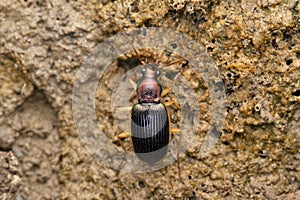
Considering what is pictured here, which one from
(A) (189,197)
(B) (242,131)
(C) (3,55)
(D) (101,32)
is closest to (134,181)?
(A) (189,197)

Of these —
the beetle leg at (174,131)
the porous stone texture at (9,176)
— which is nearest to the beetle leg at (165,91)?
the beetle leg at (174,131)

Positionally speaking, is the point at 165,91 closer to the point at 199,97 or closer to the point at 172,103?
the point at 172,103

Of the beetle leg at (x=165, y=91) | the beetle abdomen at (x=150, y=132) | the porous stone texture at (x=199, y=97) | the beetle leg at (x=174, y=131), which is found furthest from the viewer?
the beetle leg at (x=165, y=91)

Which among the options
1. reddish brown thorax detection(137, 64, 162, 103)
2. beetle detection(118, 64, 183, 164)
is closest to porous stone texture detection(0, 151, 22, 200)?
beetle detection(118, 64, 183, 164)

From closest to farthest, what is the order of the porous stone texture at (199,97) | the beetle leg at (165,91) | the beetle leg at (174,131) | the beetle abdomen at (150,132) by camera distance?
the porous stone texture at (199,97)
the beetle abdomen at (150,132)
the beetle leg at (174,131)
the beetle leg at (165,91)

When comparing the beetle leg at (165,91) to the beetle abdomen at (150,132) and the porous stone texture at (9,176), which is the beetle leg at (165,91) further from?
the porous stone texture at (9,176)

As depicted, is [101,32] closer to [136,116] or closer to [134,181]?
[136,116]

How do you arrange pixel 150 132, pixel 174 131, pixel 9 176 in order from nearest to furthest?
pixel 150 132 → pixel 174 131 → pixel 9 176

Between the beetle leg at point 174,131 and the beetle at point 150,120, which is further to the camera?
the beetle leg at point 174,131

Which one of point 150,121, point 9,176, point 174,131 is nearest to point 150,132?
point 150,121
